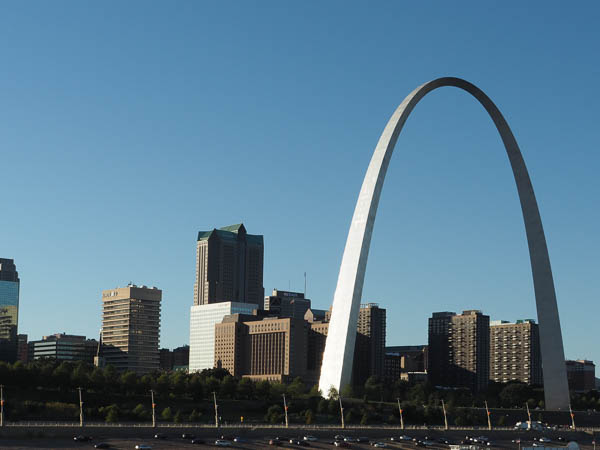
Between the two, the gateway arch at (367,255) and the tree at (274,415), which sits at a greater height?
the gateway arch at (367,255)

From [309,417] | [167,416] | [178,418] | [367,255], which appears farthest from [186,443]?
[367,255]

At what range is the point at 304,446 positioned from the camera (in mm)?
64000

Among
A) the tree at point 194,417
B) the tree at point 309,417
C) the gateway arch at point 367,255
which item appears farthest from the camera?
the tree at point 194,417

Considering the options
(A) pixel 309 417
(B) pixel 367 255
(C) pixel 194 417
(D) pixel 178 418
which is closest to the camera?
(A) pixel 309 417

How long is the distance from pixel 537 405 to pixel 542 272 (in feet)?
98.6

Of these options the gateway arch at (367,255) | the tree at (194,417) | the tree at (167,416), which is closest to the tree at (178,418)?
the tree at (194,417)

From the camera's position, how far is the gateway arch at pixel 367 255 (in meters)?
77.2

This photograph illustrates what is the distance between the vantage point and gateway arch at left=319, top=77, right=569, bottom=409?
7719cm

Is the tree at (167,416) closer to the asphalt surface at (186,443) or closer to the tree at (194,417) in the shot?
the tree at (194,417)

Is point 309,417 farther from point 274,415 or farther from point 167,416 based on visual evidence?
point 167,416

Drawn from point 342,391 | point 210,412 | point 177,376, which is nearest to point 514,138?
point 342,391

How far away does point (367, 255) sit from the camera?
78500mm

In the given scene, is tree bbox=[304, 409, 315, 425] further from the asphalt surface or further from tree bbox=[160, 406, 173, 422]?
tree bbox=[160, 406, 173, 422]

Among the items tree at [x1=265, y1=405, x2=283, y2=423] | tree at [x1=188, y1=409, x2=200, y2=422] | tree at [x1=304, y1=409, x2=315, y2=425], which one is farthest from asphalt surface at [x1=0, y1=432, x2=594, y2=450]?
tree at [x1=188, y1=409, x2=200, y2=422]
